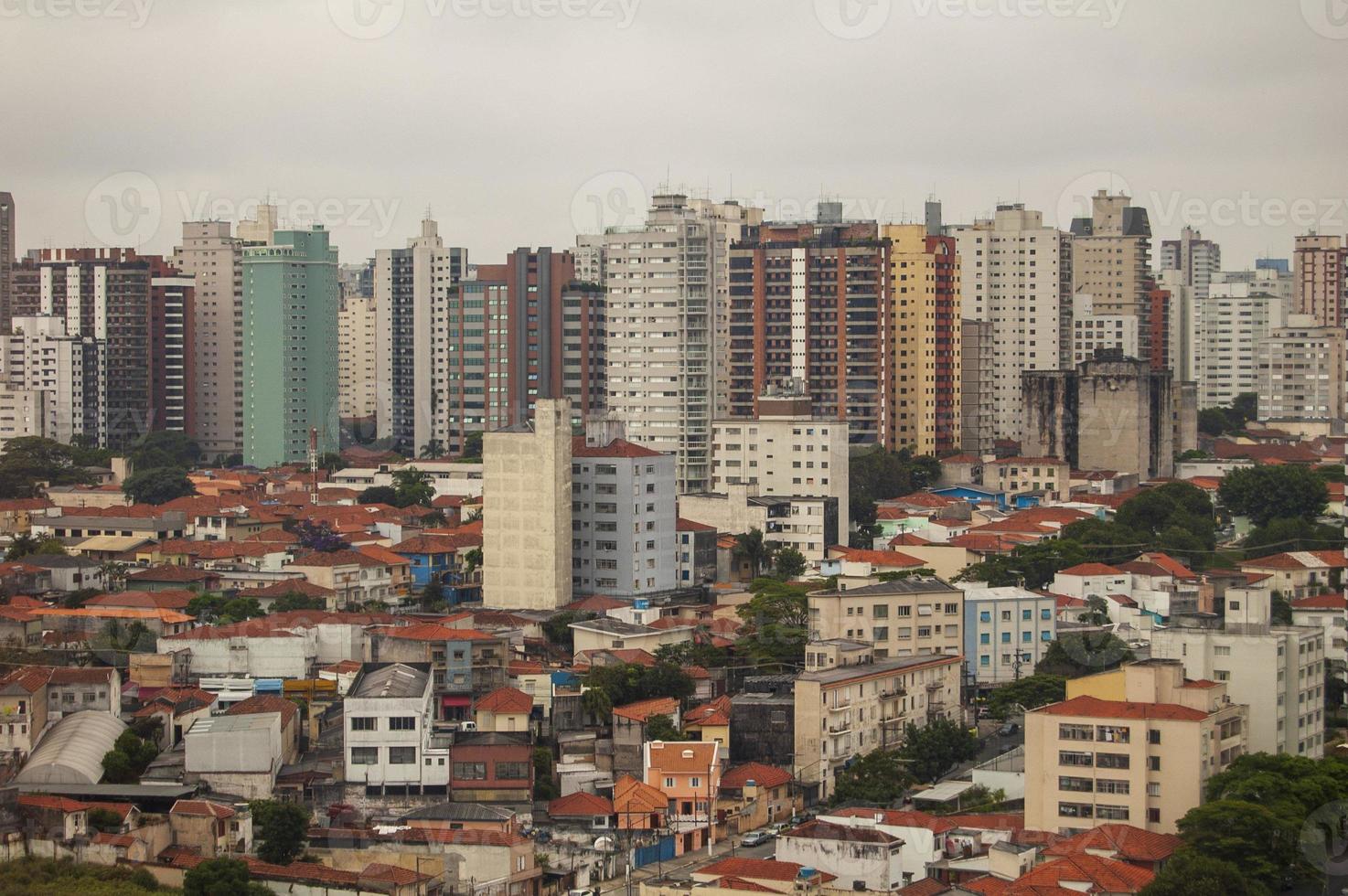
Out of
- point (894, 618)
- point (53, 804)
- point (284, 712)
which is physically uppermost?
point (894, 618)

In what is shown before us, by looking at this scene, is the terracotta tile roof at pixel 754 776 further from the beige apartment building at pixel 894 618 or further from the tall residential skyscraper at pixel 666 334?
the tall residential skyscraper at pixel 666 334

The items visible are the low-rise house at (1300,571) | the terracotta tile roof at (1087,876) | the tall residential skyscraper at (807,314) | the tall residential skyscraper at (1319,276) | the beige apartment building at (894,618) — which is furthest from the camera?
the tall residential skyscraper at (1319,276)

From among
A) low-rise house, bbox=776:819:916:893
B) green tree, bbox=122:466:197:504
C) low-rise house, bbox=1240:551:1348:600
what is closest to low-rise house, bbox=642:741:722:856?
low-rise house, bbox=776:819:916:893

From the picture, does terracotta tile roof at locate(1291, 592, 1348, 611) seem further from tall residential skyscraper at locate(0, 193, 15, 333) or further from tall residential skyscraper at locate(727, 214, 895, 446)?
tall residential skyscraper at locate(0, 193, 15, 333)

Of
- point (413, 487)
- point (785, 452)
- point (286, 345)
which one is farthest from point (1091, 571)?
point (286, 345)

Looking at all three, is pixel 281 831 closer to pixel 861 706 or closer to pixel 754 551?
pixel 861 706

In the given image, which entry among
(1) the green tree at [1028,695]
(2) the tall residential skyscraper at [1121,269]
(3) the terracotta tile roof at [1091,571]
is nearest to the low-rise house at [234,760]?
(1) the green tree at [1028,695]

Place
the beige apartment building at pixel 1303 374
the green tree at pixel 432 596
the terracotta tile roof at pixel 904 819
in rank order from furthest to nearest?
the beige apartment building at pixel 1303 374 < the green tree at pixel 432 596 < the terracotta tile roof at pixel 904 819
